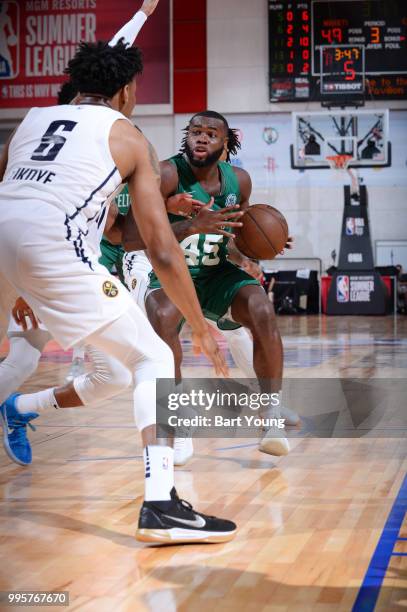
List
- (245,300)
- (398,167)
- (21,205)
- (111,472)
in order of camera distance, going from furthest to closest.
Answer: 1. (398,167)
2. (245,300)
3. (111,472)
4. (21,205)

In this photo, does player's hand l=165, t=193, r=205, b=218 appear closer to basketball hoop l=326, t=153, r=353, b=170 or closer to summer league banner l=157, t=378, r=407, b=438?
summer league banner l=157, t=378, r=407, b=438

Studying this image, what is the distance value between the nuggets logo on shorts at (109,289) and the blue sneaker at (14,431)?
1.54 m

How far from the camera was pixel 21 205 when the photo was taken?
9.27 feet

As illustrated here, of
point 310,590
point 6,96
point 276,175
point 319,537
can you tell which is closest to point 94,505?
point 319,537

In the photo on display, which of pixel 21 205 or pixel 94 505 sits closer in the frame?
pixel 21 205

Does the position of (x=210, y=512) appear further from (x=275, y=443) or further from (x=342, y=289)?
(x=342, y=289)

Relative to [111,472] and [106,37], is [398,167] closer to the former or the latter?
[106,37]

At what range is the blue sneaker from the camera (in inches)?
164

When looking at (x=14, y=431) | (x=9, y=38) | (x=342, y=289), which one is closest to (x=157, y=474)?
(x=14, y=431)

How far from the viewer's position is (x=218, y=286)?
4598 mm

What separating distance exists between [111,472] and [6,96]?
15.0 metres

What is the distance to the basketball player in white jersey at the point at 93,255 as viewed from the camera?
2.80 meters

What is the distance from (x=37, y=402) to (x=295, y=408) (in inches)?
88.8

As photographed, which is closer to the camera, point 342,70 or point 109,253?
point 109,253
